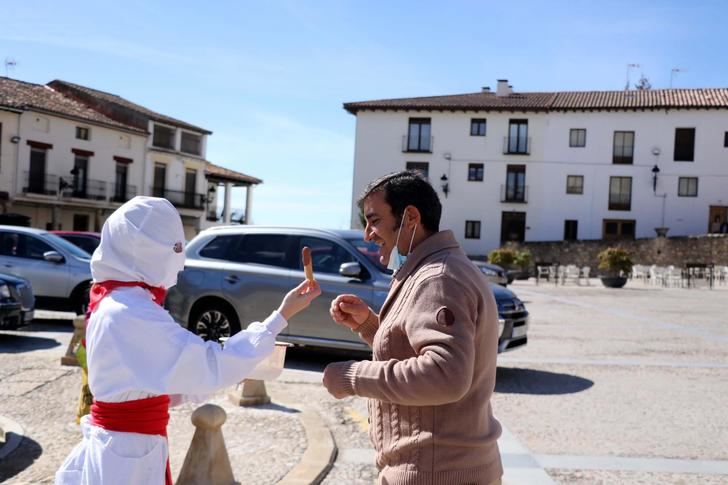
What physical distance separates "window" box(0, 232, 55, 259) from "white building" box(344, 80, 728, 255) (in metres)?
33.9

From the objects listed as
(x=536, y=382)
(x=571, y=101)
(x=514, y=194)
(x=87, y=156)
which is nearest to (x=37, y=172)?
(x=87, y=156)

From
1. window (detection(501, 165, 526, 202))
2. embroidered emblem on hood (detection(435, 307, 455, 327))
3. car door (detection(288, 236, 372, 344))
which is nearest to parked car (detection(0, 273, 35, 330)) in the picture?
car door (detection(288, 236, 372, 344))

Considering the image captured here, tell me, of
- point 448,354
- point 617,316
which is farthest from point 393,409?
point 617,316

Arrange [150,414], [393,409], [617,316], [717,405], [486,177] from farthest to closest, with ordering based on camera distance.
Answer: [486,177], [617,316], [717,405], [150,414], [393,409]

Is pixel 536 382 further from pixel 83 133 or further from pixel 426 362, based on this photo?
pixel 83 133

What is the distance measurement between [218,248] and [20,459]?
496cm

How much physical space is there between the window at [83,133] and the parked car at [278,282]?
3878 centimetres

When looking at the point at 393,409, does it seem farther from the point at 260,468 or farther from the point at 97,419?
the point at 260,468

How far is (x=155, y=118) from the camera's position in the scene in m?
49.6

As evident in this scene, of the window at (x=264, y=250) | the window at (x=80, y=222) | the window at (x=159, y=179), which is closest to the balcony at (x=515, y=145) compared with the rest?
the window at (x=159, y=179)

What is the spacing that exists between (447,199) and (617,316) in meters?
30.8

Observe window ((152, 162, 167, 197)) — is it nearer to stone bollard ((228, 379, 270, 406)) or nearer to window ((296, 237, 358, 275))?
window ((296, 237, 358, 275))

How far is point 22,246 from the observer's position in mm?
12789

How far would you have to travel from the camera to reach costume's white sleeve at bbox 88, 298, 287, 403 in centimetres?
229
